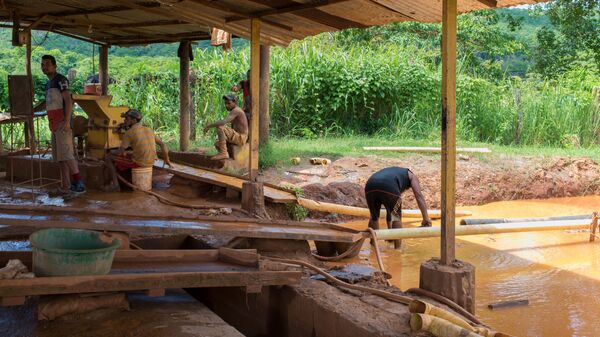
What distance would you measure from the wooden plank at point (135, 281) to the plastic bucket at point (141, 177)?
4.47 meters

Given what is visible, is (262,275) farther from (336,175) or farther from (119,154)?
(336,175)

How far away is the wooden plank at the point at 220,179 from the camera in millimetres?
8648

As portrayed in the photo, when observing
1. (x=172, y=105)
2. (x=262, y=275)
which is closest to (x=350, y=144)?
(x=172, y=105)

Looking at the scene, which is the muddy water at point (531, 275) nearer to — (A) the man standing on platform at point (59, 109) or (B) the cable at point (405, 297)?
(B) the cable at point (405, 297)

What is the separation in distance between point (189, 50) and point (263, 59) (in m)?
1.97

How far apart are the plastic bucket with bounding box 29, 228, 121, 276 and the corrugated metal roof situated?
3.07 m

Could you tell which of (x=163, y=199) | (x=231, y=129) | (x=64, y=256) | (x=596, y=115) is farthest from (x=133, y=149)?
(x=596, y=115)

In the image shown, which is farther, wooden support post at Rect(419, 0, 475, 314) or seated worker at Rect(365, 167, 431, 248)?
seated worker at Rect(365, 167, 431, 248)

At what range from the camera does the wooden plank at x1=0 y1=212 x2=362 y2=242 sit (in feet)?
18.0

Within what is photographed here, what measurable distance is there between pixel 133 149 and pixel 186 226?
3.19 metres

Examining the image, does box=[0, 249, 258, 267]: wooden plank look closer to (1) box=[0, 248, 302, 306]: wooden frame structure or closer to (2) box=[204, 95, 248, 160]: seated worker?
(1) box=[0, 248, 302, 306]: wooden frame structure

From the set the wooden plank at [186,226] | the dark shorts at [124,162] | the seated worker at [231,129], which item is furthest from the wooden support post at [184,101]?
the wooden plank at [186,226]

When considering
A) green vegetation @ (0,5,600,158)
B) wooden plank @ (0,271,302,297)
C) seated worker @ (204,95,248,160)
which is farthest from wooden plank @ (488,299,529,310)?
green vegetation @ (0,5,600,158)

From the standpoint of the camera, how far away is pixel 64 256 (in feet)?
14.2
